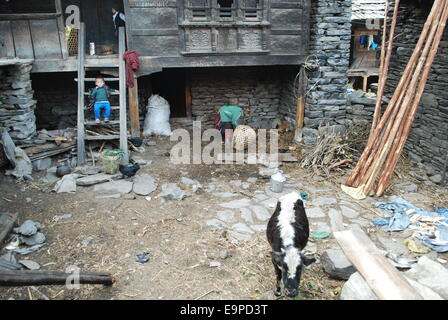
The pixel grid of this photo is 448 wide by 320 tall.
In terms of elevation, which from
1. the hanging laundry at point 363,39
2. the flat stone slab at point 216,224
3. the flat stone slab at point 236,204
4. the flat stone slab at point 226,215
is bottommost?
the flat stone slab at point 216,224

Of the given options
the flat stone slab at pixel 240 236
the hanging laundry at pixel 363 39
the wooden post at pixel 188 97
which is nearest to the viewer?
the flat stone slab at pixel 240 236

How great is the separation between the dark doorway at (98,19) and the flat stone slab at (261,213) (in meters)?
6.63

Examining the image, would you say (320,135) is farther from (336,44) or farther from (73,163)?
(73,163)

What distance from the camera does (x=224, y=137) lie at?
10.3 m

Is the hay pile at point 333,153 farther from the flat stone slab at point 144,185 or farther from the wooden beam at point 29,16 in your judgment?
the wooden beam at point 29,16

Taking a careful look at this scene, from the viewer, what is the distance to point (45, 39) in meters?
8.98

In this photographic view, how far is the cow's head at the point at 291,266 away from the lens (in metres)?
3.89

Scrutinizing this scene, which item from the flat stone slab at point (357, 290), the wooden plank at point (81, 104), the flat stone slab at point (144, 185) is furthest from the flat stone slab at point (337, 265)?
the wooden plank at point (81, 104)

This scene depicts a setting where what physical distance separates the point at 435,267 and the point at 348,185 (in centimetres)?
319

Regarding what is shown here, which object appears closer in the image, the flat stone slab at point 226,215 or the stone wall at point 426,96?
the flat stone slab at point 226,215

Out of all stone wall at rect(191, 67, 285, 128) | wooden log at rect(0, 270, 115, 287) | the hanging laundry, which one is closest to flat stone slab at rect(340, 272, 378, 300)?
wooden log at rect(0, 270, 115, 287)

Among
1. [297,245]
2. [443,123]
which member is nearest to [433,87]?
[443,123]

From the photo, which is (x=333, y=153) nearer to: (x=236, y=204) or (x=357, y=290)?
(x=236, y=204)

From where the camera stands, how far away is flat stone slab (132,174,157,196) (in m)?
7.17
